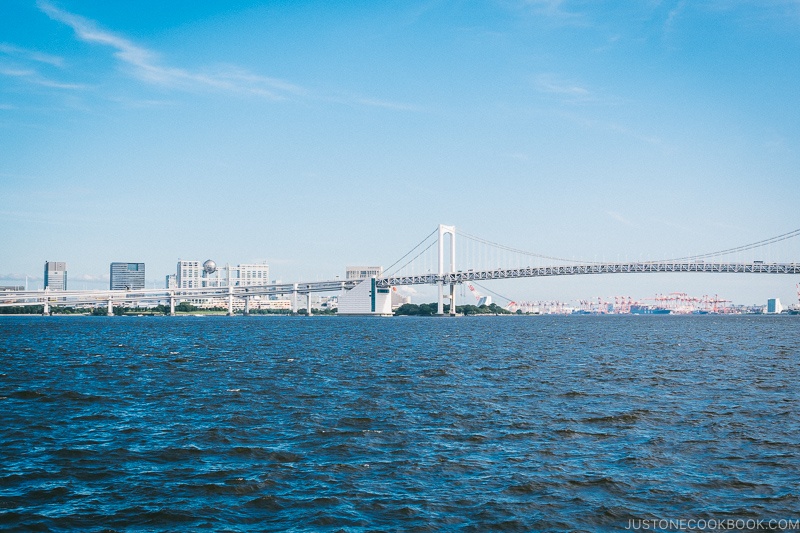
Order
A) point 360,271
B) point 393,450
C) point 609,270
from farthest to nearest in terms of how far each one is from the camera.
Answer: point 360,271 < point 609,270 < point 393,450

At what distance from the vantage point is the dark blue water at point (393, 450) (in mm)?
9648

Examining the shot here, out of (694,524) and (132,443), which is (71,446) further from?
(694,524)

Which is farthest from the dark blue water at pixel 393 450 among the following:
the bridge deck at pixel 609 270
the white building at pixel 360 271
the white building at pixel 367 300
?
the white building at pixel 360 271

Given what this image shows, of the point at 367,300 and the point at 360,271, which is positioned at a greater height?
the point at 360,271

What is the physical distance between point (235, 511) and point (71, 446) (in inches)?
214

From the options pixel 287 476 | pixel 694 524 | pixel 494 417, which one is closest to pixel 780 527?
pixel 694 524

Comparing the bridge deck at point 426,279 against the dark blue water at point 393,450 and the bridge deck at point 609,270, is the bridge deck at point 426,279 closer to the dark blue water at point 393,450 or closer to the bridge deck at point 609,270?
the bridge deck at point 609,270

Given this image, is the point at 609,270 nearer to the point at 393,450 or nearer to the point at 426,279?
the point at 426,279

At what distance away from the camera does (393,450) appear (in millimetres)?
13148

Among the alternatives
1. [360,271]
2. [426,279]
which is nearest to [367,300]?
[426,279]

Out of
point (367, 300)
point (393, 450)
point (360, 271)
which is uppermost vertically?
point (360, 271)

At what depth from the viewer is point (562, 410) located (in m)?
→ 17.6

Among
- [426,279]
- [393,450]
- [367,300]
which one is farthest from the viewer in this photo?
[367,300]

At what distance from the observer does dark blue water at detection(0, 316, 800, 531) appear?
9.65 m
